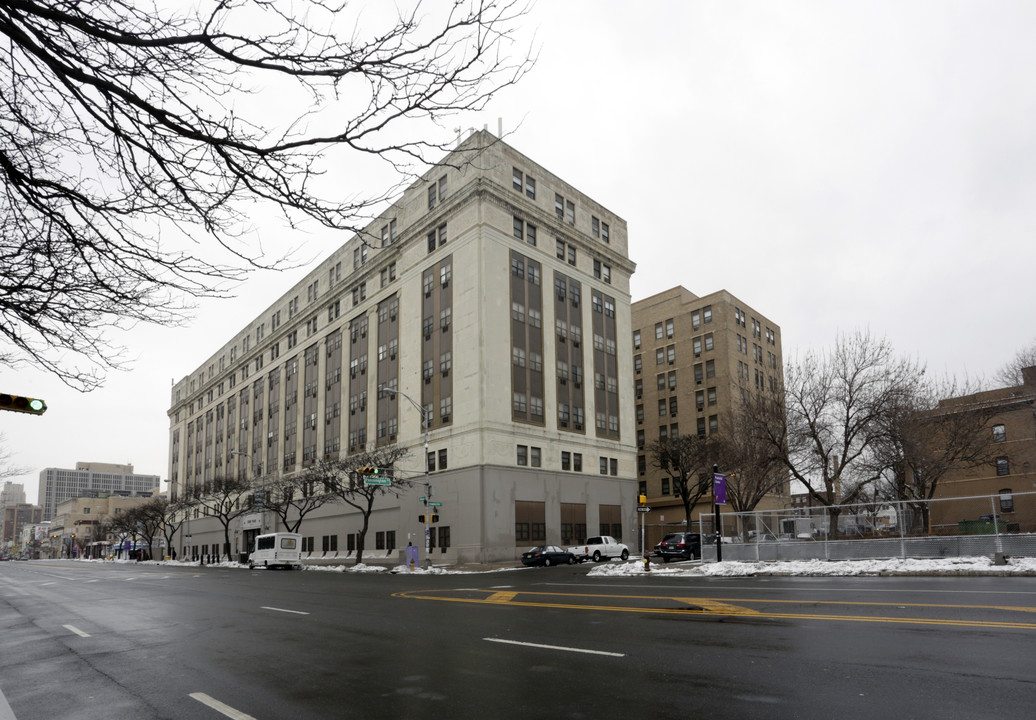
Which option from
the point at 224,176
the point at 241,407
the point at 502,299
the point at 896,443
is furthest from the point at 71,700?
the point at 241,407

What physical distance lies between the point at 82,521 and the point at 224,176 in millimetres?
214173

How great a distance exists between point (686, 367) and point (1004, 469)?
31.8 metres

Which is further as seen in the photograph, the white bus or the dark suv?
the white bus

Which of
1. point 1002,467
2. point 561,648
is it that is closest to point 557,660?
point 561,648

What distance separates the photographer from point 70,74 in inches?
225

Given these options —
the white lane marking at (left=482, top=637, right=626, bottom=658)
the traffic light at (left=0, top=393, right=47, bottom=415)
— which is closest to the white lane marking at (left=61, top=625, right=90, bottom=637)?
the traffic light at (left=0, top=393, right=47, bottom=415)

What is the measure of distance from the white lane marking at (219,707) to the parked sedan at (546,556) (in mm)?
36182

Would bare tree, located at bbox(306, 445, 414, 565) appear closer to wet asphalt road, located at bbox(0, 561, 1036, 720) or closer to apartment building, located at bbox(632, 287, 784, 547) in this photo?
apartment building, located at bbox(632, 287, 784, 547)

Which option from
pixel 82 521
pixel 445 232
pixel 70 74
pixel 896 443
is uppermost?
pixel 445 232

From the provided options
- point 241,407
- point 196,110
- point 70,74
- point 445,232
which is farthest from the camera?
point 241,407

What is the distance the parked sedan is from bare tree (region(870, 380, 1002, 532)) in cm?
1841

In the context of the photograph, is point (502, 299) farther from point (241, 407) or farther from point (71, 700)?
point (241, 407)

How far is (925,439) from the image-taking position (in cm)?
3750

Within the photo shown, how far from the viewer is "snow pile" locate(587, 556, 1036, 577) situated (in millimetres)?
20281
